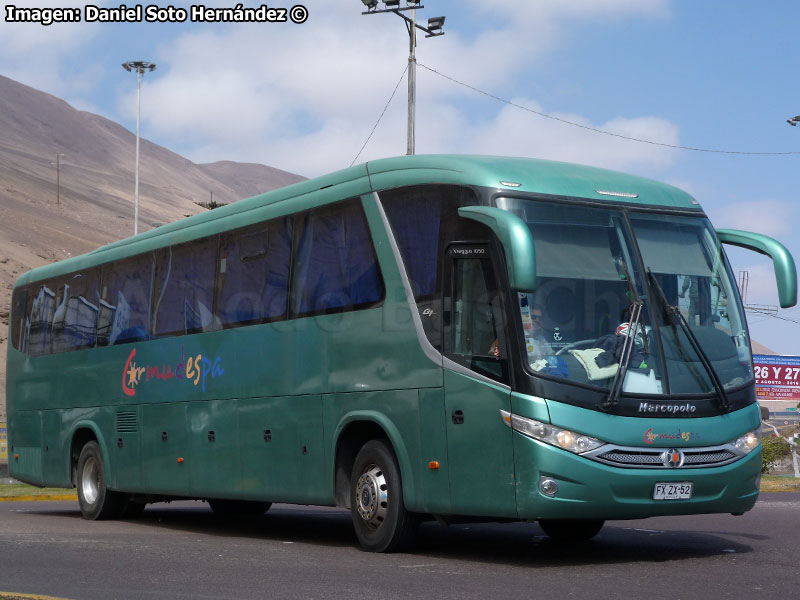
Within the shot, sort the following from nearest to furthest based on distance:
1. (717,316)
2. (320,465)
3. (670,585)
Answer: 1. (670,585)
2. (717,316)
3. (320,465)

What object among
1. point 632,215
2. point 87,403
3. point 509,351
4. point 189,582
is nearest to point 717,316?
point 632,215

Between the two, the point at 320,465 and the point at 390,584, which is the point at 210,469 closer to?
the point at 320,465

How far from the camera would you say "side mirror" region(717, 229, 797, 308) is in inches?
437

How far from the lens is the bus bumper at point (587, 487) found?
9.95m

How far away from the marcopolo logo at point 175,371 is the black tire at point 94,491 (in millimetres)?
1426

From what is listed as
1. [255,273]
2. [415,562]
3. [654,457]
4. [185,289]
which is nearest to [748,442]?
[654,457]

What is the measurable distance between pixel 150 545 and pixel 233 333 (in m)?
2.62

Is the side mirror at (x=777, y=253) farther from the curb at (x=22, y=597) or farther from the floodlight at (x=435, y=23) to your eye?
the floodlight at (x=435, y=23)

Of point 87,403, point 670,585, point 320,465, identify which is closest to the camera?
point 670,585

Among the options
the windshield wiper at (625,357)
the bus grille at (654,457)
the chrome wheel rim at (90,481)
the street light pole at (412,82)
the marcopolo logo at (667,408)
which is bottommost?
the chrome wheel rim at (90,481)

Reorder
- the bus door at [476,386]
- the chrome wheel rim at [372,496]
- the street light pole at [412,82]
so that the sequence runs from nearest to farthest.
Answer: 1. the bus door at [476,386]
2. the chrome wheel rim at [372,496]
3. the street light pole at [412,82]

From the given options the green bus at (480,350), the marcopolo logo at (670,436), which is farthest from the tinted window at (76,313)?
the marcopolo logo at (670,436)

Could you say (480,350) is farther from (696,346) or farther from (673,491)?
(673,491)

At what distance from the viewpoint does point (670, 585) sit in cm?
912
